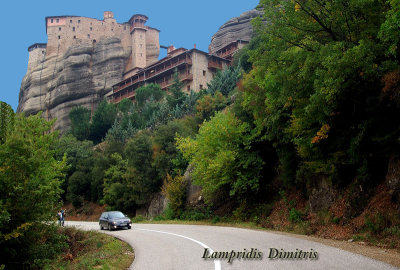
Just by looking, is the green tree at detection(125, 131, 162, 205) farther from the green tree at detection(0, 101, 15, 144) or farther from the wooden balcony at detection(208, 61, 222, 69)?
the wooden balcony at detection(208, 61, 222, 69)

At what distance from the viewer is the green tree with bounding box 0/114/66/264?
13594 mm

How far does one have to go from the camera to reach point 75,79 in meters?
94.8

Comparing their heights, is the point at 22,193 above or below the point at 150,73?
below

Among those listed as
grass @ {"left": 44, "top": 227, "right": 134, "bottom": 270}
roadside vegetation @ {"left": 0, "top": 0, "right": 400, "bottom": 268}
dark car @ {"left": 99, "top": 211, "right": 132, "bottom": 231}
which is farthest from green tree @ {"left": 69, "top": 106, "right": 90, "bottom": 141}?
roadside vegetation @ {"left": 0, "top": 0, "right": 400, "bottom": 268}

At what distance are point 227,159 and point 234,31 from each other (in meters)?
68.6

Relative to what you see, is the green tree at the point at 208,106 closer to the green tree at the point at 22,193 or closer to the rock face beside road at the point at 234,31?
the green tree at the point at 22,193

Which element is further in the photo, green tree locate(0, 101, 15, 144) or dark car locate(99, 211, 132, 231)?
dark car locate(99, 211, 132, 231)

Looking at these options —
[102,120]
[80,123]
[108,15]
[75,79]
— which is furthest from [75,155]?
[108,15]

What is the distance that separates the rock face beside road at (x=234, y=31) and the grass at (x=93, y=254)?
2761 inches

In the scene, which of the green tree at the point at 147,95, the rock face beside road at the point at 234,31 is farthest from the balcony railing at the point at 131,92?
the rock face beside road at the point at 234,31

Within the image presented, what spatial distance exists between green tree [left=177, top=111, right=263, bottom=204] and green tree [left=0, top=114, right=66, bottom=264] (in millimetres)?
11484

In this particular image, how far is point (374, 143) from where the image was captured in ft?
45.8

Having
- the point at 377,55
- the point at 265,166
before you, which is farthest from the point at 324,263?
the point at 265,166

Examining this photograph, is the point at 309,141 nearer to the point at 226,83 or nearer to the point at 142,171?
the point at 142,171
